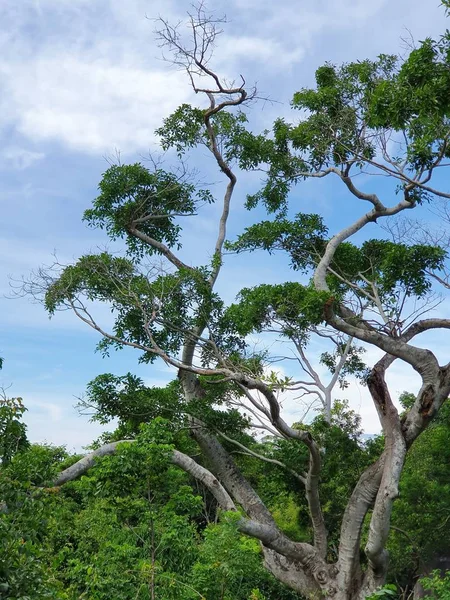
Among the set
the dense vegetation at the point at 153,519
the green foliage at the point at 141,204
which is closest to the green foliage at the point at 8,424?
the dense vegetation at the point at 153,519

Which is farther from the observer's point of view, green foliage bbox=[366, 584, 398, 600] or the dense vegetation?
green foliage bbox=[366, 584, 398, 600]

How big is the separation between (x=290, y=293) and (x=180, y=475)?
4410mm

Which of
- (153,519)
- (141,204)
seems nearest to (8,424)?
(153,519)

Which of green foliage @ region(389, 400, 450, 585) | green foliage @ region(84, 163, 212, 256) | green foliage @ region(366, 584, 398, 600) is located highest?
green foliage @ region(84, 163, 212, 256)

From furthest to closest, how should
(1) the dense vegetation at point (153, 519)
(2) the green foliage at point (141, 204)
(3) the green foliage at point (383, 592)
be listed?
(2) the green foliage at point (141, 204) < (3) the green foliage at point (383, 592) < (1) the dense vegetation at point (153, 519)

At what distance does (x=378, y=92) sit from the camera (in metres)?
9.71

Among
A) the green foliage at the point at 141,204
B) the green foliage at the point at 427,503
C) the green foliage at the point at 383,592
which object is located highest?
the green foliage at the point at 141,204

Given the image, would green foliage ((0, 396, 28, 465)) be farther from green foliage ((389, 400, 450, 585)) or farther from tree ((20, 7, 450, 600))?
green foliage ((389, 400, 450, 585))

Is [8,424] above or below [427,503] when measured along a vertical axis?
below

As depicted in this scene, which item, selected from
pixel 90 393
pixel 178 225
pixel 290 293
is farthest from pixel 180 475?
pixel 178 225

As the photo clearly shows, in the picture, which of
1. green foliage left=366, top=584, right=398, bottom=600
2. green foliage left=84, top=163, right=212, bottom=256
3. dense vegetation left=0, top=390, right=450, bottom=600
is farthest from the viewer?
green foliage left=84, top=163, right=212, bottom=256

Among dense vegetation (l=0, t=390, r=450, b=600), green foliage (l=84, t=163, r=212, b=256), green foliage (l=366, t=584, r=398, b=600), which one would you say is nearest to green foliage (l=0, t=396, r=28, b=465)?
dense vegetation (l=0, t=390, r=450, b=600)

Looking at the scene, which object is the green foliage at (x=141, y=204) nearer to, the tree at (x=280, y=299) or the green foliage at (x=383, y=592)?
the tree at (x=280, y=299)

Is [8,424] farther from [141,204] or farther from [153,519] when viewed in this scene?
[141,204]
